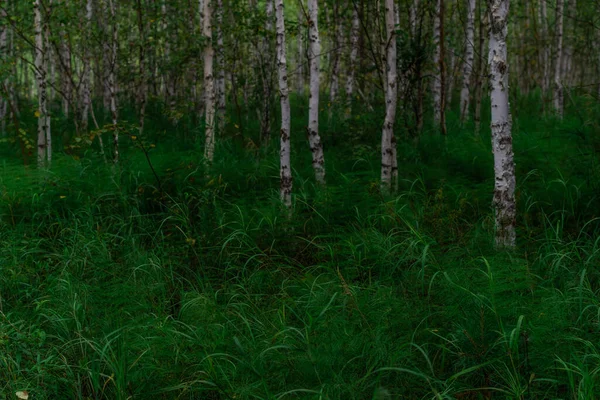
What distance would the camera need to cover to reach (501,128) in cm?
537

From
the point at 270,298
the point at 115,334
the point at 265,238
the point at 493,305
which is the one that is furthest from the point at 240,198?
the point at 493,305

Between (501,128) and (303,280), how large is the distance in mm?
2310

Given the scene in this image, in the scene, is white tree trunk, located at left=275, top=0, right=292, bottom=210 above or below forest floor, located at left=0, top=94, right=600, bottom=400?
above

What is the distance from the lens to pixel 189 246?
5.84 meters

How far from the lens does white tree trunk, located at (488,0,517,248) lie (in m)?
5.26

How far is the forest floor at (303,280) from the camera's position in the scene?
3.60 metres

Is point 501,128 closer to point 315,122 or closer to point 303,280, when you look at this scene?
point 303,280

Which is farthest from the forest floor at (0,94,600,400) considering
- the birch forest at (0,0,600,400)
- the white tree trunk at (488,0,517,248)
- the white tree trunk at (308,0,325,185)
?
the white tree trunk at (308,0,325,185)

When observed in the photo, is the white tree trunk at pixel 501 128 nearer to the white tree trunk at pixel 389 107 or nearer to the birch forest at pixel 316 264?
the birch forest at pixel 316 264

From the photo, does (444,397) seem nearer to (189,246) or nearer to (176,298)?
(176,298)

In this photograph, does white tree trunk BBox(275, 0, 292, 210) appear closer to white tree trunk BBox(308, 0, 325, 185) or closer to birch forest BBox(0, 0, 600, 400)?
birch forest BBox(0, 0, 600, 400)

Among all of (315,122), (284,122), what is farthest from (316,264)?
(315,122)

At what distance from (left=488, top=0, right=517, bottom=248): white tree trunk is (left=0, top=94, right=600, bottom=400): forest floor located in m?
0.19

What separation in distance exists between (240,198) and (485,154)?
10.9ft
